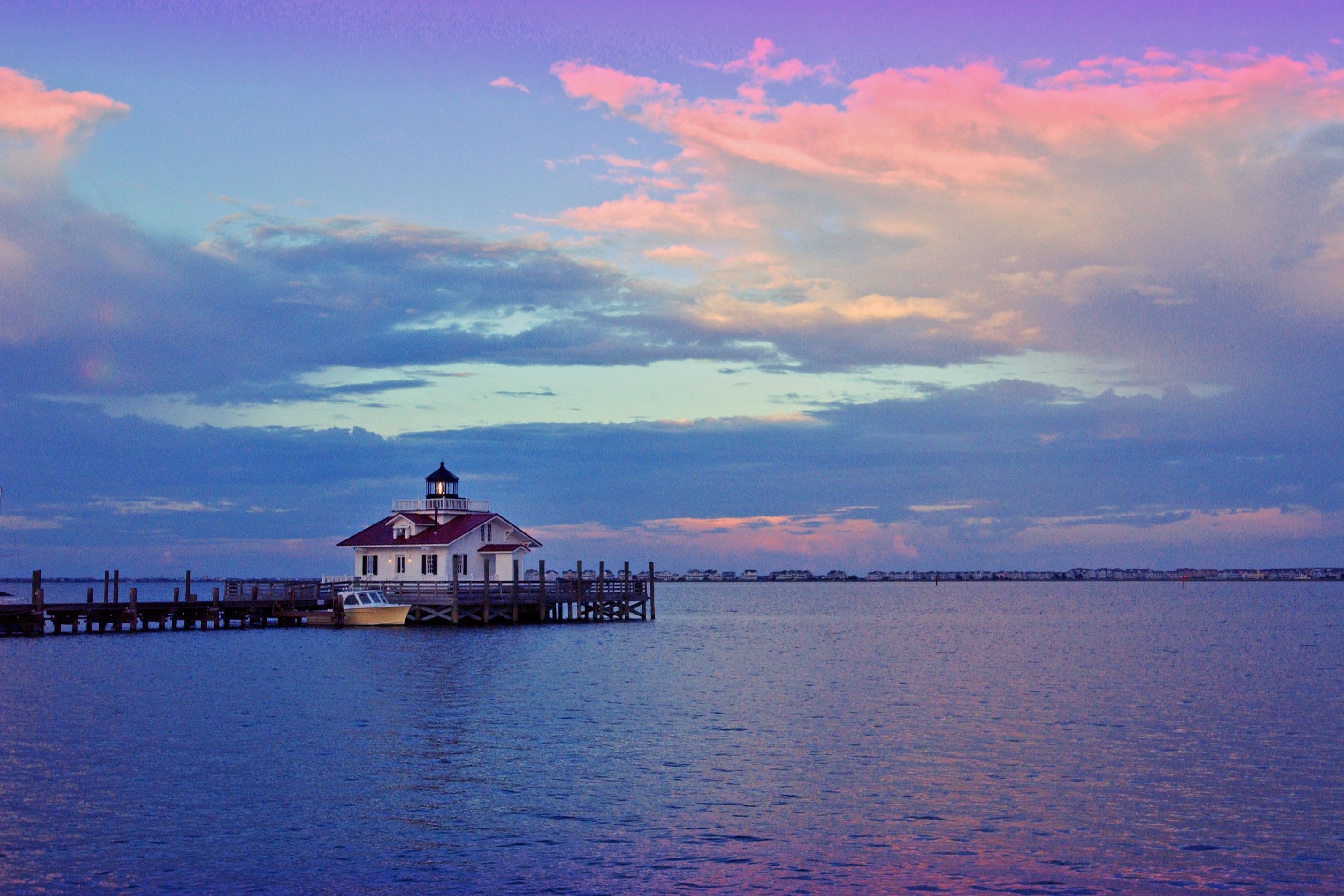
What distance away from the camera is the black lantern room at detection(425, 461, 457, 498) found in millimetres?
80938

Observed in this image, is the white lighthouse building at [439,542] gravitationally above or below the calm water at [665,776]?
above

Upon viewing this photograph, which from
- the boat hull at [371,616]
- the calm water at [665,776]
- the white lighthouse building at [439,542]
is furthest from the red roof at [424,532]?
the calm water at [665,776]

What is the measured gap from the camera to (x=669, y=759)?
2844 centimetres

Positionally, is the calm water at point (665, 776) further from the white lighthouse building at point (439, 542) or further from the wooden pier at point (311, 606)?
the white lighthouse building at point (439, 542)

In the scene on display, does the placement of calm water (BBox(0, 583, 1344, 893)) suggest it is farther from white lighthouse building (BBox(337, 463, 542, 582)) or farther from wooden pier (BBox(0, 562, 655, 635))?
white lighthouse building (BBox(337, 463, 542, 582))

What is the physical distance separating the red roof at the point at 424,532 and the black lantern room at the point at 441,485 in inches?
81.0

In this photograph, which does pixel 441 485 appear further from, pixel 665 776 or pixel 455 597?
pixel 665 776

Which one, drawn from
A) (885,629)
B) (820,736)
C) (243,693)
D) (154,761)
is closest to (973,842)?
(820,736)

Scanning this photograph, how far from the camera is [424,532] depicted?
77000mm

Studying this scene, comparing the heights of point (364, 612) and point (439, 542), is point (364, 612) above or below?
below

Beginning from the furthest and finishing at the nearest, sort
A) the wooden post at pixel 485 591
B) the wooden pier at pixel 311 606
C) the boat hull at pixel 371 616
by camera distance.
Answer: the wooden post at pixel 485 591 < the boat hull at pixel 371 616 < the wooden pier at pixel 311 606

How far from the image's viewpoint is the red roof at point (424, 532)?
76.0 m

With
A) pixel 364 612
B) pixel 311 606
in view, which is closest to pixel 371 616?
pixel 364 612

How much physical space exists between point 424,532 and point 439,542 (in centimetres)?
211
